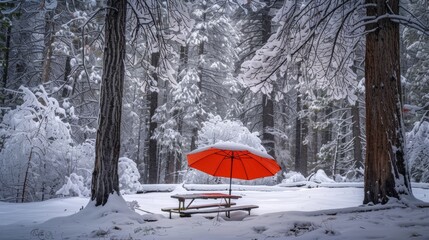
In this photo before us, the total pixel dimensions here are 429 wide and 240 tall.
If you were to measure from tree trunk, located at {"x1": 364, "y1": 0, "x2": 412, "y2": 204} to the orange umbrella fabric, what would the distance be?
2.46m

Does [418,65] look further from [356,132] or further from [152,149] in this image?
[152,149]

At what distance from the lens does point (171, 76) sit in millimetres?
10117

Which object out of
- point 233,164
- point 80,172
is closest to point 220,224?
point 233,164

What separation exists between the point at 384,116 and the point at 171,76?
Answer: 6.06 m

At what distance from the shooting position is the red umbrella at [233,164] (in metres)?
8.49

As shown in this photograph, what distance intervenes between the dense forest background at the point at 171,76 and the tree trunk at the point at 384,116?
0.47 meters

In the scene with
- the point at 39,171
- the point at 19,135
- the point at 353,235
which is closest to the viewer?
the point at 353,235

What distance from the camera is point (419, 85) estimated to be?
18719mm

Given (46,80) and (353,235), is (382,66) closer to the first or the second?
(353,235)

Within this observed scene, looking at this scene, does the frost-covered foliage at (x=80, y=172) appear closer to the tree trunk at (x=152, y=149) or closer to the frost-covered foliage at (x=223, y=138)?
the tree trunk at (x=152, y=149)

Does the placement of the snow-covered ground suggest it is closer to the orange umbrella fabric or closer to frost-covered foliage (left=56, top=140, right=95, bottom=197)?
the orange umbrella fabric

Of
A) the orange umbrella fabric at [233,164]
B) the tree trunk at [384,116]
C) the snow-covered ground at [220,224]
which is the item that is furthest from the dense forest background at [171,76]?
the snow-covered ground at [220,224]

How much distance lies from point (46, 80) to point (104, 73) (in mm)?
8661

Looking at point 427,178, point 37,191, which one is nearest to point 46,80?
point 37,191
